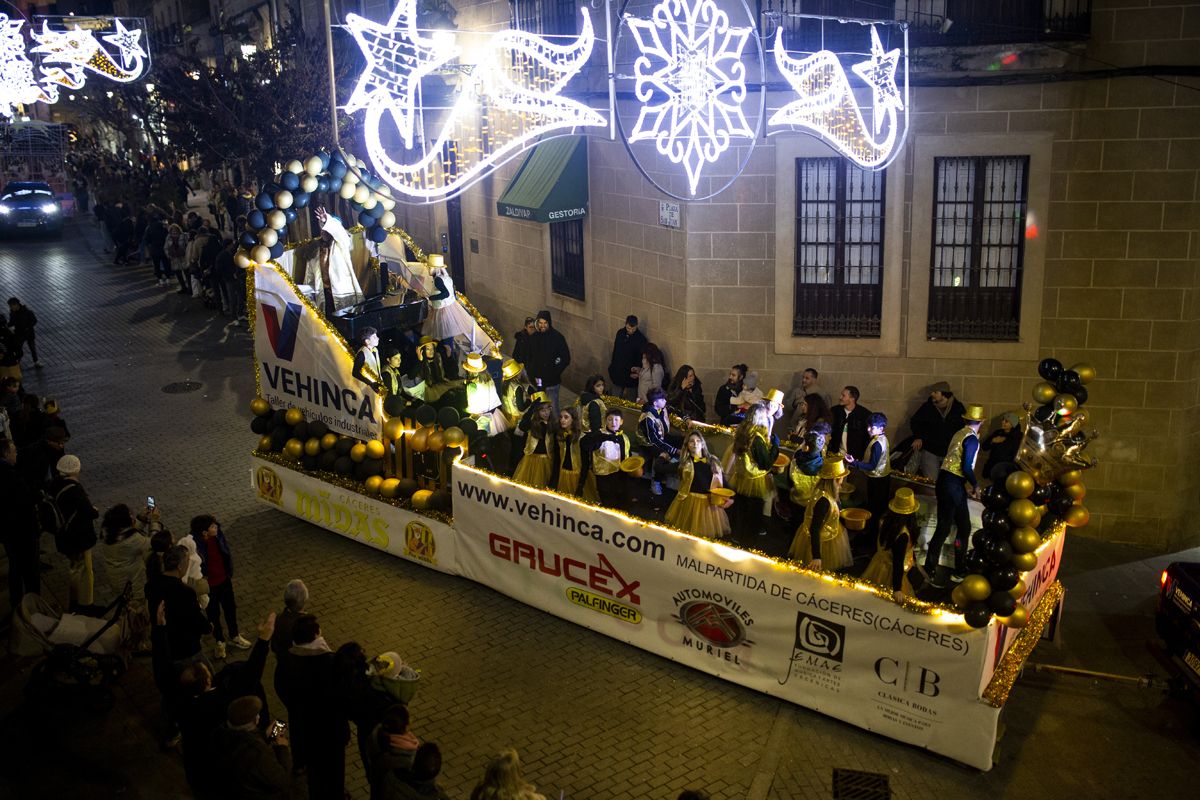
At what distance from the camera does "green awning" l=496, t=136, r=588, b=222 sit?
15.8m

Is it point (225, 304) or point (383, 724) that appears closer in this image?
point (383, 724)

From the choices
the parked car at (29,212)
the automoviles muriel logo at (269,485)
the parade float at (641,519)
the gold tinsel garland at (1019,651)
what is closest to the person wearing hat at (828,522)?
the parade float at (641,519)

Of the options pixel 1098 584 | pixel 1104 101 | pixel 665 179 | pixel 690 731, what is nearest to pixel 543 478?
pixel 690 731

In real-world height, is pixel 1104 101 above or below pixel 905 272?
above

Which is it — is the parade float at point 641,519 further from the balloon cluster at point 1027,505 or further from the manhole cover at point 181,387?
the manhole cover at point 181,387

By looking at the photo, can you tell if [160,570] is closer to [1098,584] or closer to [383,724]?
[383,724]

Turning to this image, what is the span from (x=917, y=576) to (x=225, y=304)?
60.1ft

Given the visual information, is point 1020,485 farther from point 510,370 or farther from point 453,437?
point 510,370

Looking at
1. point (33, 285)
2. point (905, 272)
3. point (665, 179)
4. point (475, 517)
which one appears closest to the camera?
point (475, 517)

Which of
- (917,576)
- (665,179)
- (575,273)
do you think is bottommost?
(917,576)

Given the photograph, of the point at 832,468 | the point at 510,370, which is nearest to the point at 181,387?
the point at 510,370

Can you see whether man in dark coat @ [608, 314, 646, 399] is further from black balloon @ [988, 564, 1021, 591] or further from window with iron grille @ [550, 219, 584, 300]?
black balloon @ [988, 564, 1021, 591]

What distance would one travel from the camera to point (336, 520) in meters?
12.4

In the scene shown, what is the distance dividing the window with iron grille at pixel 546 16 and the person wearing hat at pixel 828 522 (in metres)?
9.22
